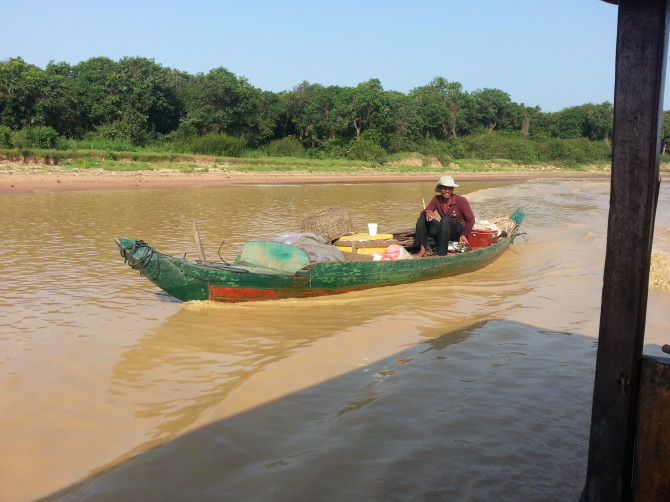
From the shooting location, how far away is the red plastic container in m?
8.95

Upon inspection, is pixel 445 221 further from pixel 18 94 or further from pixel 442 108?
pixel 442 108

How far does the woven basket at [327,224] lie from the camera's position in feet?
26.4

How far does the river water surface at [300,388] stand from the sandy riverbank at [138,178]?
1275 centimetres

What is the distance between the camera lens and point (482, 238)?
8992mm

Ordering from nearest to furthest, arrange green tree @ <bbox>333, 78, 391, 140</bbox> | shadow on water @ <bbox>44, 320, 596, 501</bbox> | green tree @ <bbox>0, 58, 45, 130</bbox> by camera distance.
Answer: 1. shadow on water @ <bbox>44, 320, 596, 501</bbox>
2. green tree @ <bbox>0, 58, 45, 130</bbox>
3. green tree @ <bbox>333, 78, 391, 140</bbox>

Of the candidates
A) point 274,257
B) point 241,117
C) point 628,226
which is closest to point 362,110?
point 241,117

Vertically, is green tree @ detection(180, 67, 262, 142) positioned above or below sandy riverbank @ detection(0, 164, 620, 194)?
above

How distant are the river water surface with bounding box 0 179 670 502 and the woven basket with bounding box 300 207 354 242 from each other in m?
1.50

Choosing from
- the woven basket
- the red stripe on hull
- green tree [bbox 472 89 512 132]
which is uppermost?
green tree [bbox 472 89 512 132]

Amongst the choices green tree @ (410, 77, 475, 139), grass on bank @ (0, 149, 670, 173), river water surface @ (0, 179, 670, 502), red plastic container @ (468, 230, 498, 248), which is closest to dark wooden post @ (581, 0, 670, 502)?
river water surface @ (0, 179, 670, 502)

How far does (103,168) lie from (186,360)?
2104 cm

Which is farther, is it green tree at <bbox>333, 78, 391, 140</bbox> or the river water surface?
green tree at <bbox>333, 78, 391, 140</bbox>

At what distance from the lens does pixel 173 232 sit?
37.2 feet

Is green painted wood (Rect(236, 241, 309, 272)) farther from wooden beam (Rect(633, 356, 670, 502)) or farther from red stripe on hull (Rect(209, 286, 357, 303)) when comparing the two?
wooden beam (Rect(633, 356, 670, 502))
